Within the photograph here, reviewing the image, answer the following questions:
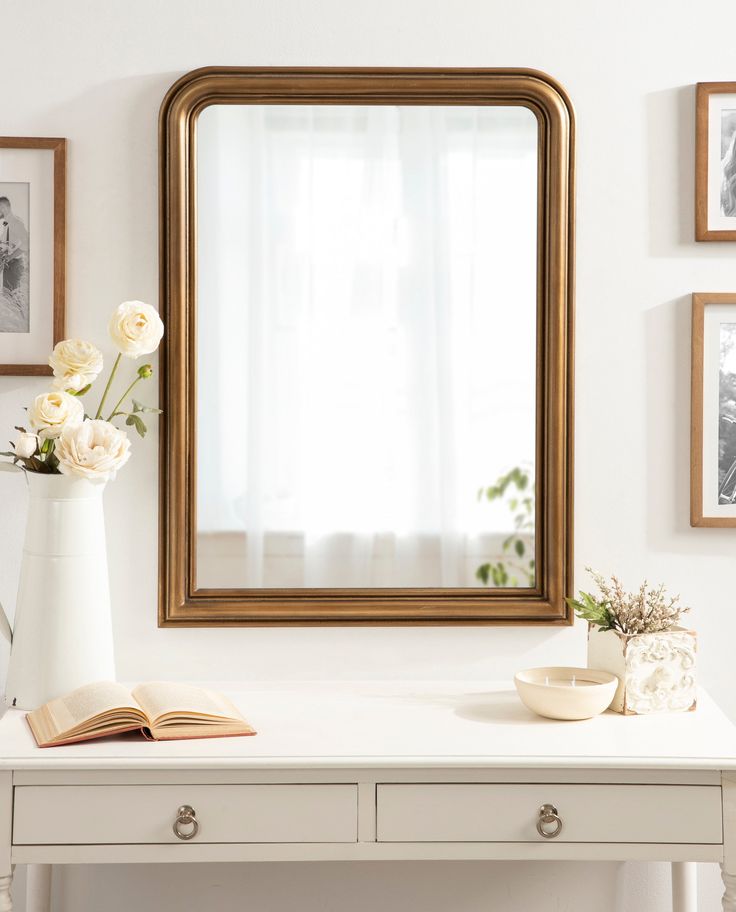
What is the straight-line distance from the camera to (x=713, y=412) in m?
1.80

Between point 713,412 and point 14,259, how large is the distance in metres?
1.40

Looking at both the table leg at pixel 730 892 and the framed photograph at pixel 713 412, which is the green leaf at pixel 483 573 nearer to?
the framed photograph at pixel 713 412

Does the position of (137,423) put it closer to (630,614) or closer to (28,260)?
(28,260)

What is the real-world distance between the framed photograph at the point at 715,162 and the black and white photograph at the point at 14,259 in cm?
130

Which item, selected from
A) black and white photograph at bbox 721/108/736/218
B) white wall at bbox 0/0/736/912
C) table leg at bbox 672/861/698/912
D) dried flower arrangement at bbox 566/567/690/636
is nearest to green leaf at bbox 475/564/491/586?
white wall at bbox 0/0/736/912

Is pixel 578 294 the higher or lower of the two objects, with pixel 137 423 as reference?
higher

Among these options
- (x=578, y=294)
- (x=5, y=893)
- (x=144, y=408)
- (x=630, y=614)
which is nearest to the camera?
(x=5, y=893)

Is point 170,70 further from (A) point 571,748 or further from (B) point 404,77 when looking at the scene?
(A) point 571,748

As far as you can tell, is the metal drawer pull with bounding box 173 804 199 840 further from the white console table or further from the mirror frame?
the mirror frame

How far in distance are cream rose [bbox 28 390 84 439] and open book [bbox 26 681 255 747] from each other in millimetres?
439

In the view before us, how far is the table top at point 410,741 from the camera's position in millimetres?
1371

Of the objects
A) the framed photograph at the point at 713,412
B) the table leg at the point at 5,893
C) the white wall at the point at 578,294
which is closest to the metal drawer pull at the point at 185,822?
the table leg at the point at 5,893

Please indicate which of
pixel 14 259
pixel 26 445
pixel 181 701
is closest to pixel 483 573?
pixel 181 701

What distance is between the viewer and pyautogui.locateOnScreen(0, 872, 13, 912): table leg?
1357mm
